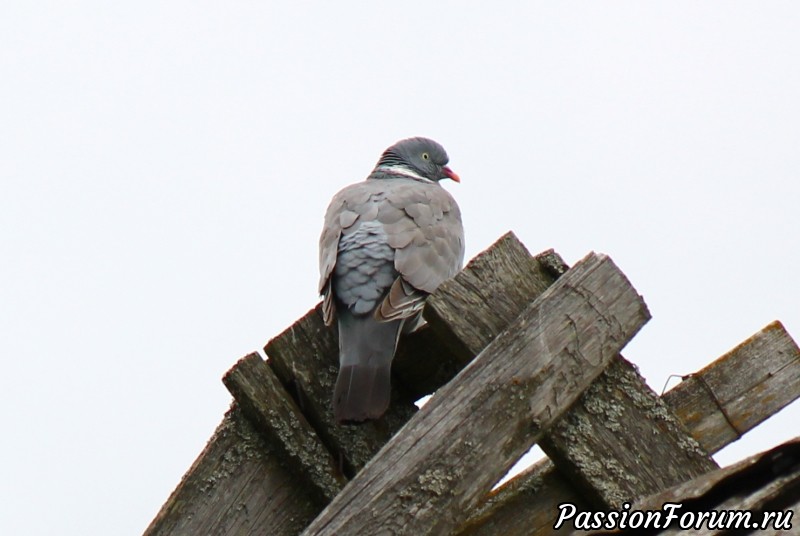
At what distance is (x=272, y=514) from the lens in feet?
7.84

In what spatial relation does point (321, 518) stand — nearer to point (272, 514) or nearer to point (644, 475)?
point (272, 514)

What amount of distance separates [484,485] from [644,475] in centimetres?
33

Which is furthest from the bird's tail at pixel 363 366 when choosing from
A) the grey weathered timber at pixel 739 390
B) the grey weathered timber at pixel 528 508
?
the grey weathered timber at pixel 739 390

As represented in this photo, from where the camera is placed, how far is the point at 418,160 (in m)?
6.66

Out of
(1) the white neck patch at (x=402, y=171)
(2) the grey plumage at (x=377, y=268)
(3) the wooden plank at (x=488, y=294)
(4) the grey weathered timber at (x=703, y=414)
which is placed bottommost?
(4) the grey weathered timber at (x=703, y=414)

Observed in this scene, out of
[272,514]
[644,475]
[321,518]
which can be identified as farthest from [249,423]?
[644,475]

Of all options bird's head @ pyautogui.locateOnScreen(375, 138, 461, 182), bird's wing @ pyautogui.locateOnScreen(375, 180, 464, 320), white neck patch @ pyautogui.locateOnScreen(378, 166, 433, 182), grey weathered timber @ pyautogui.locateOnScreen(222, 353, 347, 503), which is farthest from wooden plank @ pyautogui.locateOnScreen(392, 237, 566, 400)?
bird's head @ pyautogui.locateOnScreen(375, 138, 461, 182)

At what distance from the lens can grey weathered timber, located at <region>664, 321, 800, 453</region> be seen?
234 centimetres

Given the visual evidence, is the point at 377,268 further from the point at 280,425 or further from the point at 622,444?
the point at 622,444

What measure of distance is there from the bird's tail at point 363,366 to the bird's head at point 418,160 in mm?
3083

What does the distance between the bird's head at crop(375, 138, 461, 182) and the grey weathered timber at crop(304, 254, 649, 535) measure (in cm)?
405

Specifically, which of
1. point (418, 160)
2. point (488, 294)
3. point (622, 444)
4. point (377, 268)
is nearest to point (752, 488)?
point (622, 444)

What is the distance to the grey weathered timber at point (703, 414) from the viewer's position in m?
2.27

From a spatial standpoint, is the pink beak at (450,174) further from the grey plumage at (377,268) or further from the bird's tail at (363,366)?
the bird's tail at (363,366)
